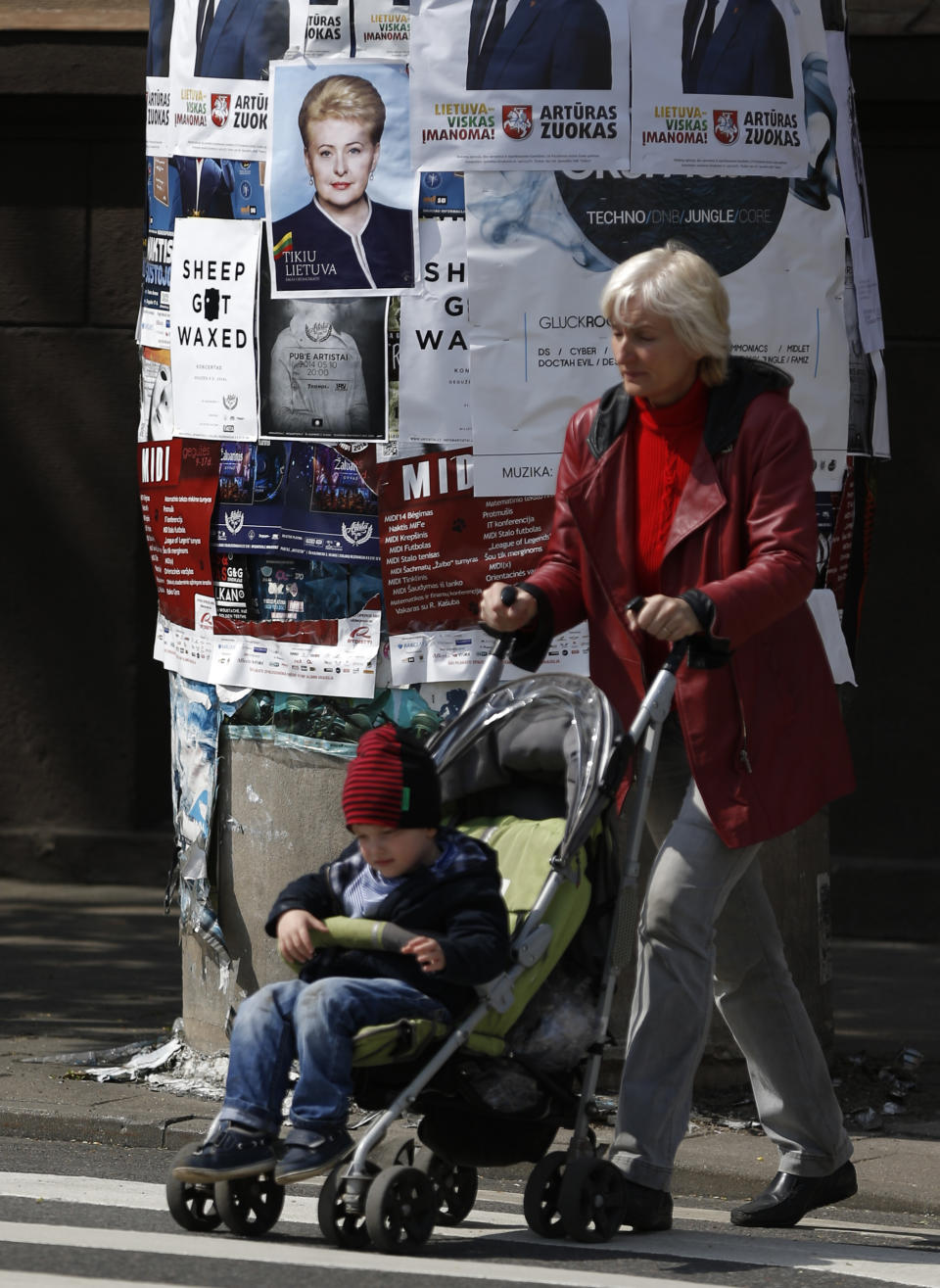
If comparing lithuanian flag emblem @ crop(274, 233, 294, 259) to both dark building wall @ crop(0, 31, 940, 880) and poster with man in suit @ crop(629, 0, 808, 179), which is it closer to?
poster with man in suit @ crop(629, 0, 808, 179)

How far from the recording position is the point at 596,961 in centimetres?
499

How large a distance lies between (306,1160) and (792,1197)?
133 centimetres

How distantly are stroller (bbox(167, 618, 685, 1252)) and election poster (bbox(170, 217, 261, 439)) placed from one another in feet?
5.24

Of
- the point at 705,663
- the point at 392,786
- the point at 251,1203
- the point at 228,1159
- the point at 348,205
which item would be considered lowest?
the point at 251,1203

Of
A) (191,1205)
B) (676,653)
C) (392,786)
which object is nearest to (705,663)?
(676,653)

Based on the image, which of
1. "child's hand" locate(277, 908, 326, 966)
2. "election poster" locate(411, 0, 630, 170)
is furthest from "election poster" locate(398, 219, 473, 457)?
"child's hand" locate(277, 908, 326, 966)

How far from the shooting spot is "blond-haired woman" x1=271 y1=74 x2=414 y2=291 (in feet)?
20.5

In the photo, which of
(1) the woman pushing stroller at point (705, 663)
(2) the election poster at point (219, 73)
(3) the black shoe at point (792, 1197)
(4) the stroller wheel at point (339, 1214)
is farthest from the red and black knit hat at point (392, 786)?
(2) the election poster at point (219, 73)

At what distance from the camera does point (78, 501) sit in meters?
10.5

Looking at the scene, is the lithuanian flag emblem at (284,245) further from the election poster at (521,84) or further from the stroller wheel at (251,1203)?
the stroller wheel at (251,1203)

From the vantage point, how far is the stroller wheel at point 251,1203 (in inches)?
184

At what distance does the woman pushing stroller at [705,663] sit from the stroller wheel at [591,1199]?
0.11 m

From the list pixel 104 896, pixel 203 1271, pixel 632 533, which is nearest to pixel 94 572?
pixel 104 896

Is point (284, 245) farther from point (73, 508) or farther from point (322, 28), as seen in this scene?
point (73, 508)
